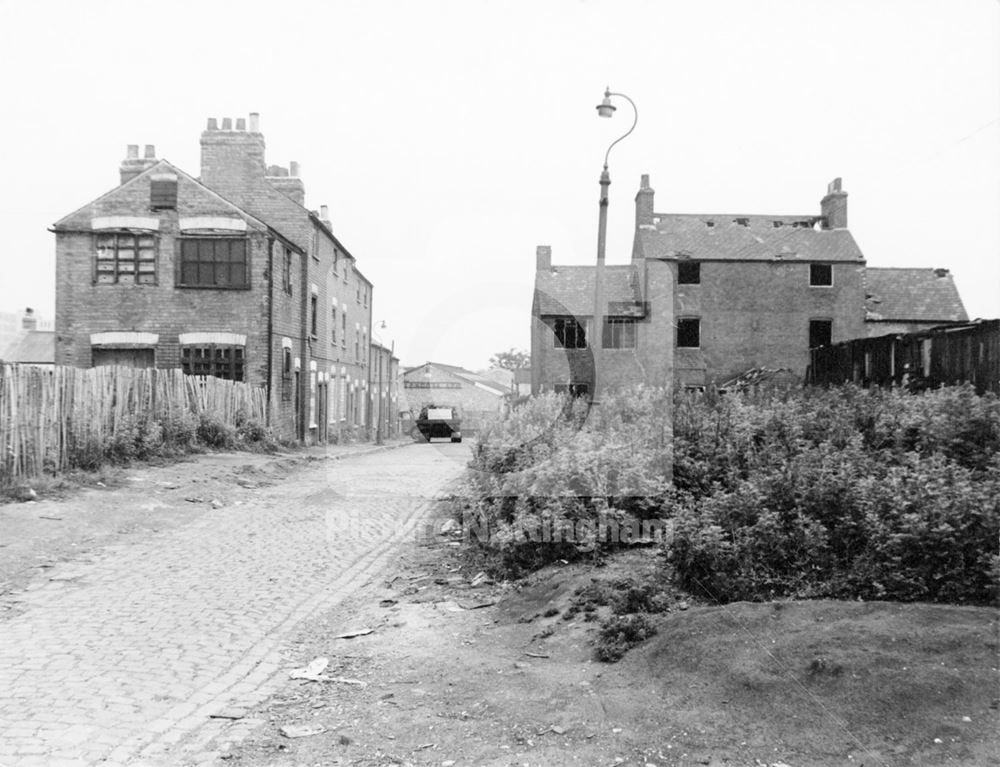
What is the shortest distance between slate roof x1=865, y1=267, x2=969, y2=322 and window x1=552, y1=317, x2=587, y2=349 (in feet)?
44.1

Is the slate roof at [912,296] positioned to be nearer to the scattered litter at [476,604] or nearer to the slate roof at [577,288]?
the slate roof at [577,288]

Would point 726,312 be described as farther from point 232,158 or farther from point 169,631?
point 169,631

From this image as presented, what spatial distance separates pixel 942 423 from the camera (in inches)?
299

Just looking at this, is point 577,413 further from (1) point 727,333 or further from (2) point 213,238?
(1) point 727,333

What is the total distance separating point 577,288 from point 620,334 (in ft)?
13.5

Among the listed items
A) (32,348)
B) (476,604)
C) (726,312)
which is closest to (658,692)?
(476,604)

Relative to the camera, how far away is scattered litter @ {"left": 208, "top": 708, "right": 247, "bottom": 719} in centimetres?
452

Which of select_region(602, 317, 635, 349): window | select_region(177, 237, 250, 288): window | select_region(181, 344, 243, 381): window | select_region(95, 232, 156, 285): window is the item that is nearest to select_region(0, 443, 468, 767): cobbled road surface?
select_region(181, 344, 243, 381): window

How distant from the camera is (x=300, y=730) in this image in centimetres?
434

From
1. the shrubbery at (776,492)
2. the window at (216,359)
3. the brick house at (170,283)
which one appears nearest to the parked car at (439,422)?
the brick house at (170,283)

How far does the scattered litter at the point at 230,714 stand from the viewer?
14.8 feet

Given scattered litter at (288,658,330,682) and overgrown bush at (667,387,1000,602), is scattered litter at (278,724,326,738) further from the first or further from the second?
overgrown bush at (667,387,1000,602)

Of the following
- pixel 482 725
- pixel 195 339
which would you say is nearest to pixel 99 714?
pixel 482 725

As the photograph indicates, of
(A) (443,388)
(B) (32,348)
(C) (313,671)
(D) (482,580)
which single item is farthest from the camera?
(A) (443,388)
